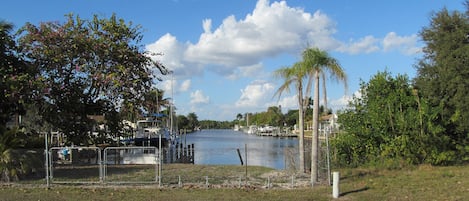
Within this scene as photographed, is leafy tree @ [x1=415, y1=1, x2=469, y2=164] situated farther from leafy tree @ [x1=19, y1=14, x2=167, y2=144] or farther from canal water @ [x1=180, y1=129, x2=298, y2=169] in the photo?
leafy tree @ [x1=19, y1=14, x2=167, y2=144]

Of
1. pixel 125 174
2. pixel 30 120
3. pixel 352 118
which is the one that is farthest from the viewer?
pixel 30 120

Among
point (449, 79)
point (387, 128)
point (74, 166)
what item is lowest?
point (74, 166)

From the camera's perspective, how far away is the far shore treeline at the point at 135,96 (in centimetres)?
2025

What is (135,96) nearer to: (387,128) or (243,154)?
(387,128)

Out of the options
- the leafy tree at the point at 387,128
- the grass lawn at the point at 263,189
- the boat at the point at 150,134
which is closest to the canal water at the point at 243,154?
the boat at the point at 150,134

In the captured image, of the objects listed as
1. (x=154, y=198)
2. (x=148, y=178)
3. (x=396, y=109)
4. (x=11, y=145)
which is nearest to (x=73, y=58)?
(x=11, y=145)

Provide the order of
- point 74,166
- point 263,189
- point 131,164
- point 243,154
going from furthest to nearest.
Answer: point 243,154, point 131,164, point 74,166, point 263,189

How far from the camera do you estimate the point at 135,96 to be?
2631 cm

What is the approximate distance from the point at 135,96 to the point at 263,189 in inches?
540

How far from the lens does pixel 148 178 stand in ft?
56.2

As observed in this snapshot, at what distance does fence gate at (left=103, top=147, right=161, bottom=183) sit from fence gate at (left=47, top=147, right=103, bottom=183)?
0.57m

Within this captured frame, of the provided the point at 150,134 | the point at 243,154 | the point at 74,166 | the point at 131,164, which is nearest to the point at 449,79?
the point at 131,164

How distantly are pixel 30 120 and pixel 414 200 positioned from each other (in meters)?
24.1

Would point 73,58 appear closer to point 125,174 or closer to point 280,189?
point 125,174
